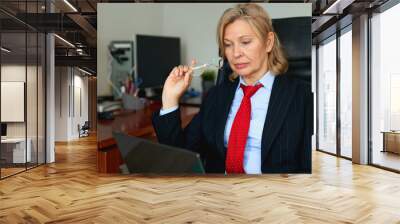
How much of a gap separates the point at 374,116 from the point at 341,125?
1.59m

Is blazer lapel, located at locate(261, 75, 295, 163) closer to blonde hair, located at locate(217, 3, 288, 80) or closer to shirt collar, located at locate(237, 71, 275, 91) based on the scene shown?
shirt collar, located at locate(237, 71, 275, 91)

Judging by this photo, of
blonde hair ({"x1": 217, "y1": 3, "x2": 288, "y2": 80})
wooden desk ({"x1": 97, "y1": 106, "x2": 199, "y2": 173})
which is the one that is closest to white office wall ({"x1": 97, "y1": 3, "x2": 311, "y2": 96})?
blonde hair ({"x1": 217, "y1": 3, "x2": 288, "y2": 80})

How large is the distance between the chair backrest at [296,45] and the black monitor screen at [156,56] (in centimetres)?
65

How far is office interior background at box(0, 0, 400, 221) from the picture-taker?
7168 millimetres

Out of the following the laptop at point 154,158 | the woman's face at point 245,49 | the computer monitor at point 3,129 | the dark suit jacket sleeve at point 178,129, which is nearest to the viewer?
the woman's face at point 245,49

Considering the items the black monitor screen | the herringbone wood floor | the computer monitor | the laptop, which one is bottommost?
the herringbone wood floor

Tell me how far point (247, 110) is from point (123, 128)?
165cm

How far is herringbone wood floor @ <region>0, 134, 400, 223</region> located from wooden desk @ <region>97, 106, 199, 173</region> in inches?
17.7

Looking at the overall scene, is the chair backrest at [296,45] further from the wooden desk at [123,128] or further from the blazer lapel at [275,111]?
the wooden desk at [123,128]

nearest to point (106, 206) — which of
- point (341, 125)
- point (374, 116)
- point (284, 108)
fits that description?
point (284, 108)

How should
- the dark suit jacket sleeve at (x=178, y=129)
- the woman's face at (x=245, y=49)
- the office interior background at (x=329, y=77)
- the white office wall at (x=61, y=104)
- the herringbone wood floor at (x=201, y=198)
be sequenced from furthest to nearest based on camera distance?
the white office wall at (x=61, y=104) → the office interior background at (x=329, y=77) → the dark suit jacket sleeve at (x=178, y=129) → the woman's face at (x=245, y=49) → the herringbone wood floor at (x=201, y=198)

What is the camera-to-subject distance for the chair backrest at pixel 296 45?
17.6 feet

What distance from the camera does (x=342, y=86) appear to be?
9.90 metres

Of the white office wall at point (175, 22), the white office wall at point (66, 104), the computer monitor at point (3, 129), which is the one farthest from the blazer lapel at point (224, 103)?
the white office wall at point (66, 104)
